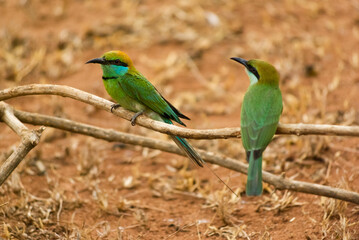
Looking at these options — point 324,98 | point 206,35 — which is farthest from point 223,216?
point 206,35

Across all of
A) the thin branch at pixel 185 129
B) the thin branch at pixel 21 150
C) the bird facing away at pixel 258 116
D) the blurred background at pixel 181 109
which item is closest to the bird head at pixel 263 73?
the bird facing away at pixel 258 116

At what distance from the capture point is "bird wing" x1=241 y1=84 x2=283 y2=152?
131 inches

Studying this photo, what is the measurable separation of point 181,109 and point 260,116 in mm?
2755

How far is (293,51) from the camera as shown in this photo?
704 cm

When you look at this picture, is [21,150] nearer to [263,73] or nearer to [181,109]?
[263,73]

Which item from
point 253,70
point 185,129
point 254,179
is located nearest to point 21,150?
point 185,129

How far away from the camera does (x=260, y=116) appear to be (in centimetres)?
346

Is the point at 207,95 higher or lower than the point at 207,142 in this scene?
higher

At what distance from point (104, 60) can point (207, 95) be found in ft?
9.28

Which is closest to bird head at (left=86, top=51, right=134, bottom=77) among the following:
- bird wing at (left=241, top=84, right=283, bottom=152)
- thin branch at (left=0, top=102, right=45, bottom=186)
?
thin branch at (left=0, top=102, right=45, bottom=186)

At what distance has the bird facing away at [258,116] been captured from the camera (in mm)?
3281

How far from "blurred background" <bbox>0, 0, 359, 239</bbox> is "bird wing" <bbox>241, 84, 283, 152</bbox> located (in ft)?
2.25

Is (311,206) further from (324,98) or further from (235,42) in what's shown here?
(235,42)

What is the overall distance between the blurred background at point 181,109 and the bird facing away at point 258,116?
518 mm
